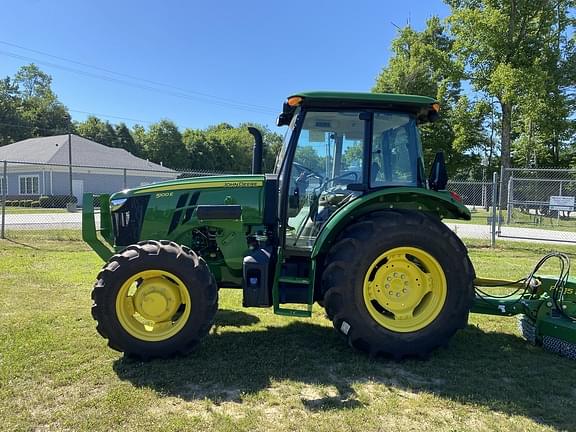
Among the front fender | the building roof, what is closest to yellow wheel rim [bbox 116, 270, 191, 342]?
the front fender

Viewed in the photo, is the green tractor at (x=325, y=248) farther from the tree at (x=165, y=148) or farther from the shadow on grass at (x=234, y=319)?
the tree at (x=165, y=148)

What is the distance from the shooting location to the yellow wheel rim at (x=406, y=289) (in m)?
4.05

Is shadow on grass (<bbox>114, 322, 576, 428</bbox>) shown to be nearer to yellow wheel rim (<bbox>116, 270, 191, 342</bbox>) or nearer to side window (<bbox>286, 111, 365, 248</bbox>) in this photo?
yellow wheel rim (<bbox>116, 270, 191, 342</bbox>)

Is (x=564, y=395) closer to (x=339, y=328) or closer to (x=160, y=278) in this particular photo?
(x=339, y=328)

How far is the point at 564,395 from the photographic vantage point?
3.44 meters

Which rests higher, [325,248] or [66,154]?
[66,154]

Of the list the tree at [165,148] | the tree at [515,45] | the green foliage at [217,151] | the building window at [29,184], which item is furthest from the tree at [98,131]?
the tree at [515,45]

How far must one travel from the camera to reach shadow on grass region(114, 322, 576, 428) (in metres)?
3.34

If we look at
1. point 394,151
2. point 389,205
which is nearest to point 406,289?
point 389,205

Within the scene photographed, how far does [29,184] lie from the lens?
1294 inches

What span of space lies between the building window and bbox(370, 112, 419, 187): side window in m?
33.3

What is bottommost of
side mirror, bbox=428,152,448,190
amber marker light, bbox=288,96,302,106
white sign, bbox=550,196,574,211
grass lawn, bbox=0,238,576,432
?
grass lawn, bbox=0,238,576,432

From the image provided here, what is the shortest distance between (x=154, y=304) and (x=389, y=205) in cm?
229

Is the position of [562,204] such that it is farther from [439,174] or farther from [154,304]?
[154,304]
